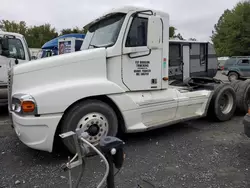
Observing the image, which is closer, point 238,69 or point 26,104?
point 26,104

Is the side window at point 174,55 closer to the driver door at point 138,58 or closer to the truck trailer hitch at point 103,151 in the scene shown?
the driver door at point 138,58

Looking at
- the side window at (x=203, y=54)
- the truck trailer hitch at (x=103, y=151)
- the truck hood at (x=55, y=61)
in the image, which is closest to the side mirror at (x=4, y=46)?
the truck hood at (x=55, y=61)

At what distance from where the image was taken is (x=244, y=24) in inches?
1582

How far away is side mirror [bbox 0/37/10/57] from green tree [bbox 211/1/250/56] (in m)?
41.4

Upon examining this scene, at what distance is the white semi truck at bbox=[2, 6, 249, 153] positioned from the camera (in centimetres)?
339

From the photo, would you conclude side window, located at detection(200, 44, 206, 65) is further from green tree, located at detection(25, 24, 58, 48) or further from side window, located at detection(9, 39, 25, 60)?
green tree, located at detection(25, 24, 58, 48)

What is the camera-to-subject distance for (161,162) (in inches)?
143

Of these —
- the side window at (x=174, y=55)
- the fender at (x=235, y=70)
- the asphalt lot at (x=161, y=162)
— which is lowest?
the asphalt lot at (x=161, y=162)

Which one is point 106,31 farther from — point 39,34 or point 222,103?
point 39,34

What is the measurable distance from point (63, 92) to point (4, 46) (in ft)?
15.6

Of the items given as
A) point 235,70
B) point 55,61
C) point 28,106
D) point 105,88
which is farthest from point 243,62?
point 28,106

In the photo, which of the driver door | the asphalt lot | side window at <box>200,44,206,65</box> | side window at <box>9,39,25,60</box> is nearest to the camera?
the asphalt lot

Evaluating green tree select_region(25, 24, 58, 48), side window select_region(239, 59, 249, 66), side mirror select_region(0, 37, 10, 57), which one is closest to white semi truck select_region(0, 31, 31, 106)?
side mirror select_region(0, 37, 10, 57)

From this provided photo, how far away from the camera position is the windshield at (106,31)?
4.12 metres
